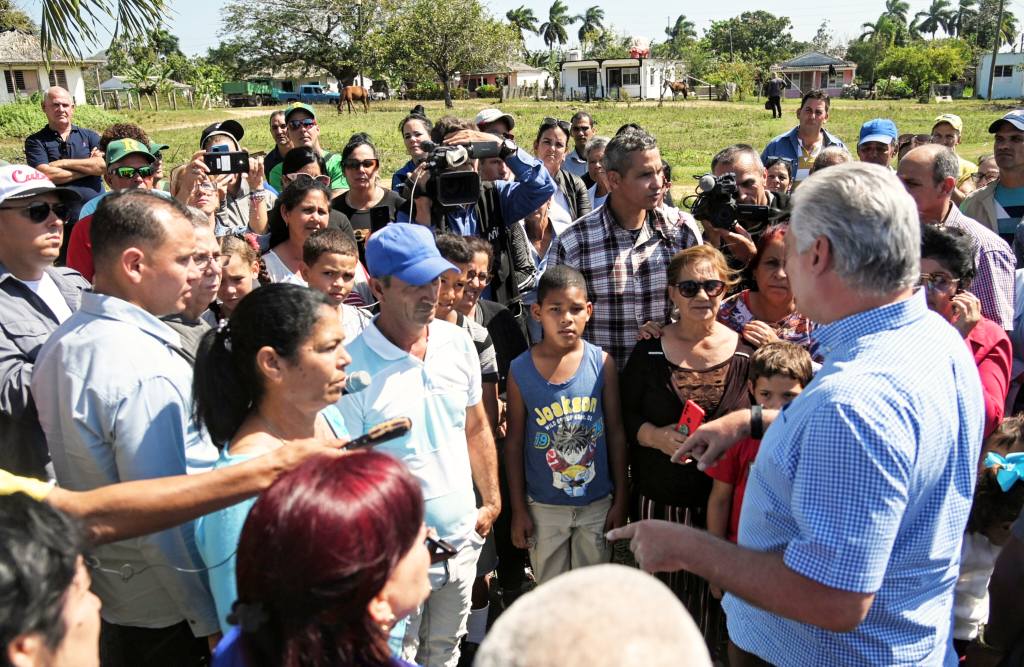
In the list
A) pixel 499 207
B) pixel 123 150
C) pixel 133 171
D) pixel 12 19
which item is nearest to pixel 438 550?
pixel 499 207

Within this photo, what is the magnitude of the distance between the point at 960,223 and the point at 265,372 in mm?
3749

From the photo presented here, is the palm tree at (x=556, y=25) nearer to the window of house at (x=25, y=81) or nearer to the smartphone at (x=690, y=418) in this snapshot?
the window of house at (x=25, y=81)

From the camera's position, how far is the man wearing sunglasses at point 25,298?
103 inches

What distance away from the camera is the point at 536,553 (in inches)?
152

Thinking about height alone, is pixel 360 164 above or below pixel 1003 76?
below

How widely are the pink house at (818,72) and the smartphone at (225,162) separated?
7097 cm

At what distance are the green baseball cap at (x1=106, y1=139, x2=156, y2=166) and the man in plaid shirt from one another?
9.54 feet

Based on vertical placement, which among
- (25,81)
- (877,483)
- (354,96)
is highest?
(25,81)

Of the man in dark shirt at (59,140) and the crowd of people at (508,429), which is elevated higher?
the man in dark shirt at (59,140)

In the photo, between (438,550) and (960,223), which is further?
(960,223)

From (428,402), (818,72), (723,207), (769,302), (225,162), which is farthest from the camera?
→ (818,72)

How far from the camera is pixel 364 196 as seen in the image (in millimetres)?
5332

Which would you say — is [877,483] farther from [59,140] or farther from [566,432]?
[59,140]

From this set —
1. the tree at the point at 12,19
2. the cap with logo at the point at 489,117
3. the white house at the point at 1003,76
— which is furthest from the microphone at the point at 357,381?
the white house at the point at 1003,76
